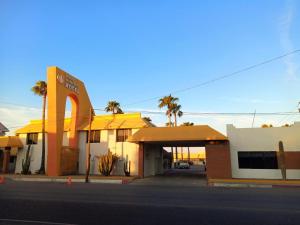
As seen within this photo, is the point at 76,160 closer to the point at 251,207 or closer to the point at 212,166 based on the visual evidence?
the point at 212,166

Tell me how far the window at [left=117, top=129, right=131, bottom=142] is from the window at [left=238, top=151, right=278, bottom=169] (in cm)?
1356

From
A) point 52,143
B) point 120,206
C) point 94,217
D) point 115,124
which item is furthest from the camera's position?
point 115,124

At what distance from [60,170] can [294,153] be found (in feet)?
82.8

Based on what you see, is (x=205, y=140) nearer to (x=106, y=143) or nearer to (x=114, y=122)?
(x=114, y=122)

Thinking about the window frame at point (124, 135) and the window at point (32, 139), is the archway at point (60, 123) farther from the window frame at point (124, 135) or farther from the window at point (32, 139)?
the window at point (32, 139)

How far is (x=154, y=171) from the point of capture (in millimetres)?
35156

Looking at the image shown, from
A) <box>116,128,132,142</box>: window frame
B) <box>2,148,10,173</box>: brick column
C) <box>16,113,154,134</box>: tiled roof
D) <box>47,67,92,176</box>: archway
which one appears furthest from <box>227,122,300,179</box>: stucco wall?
<box>2,148,10,173</box>: brick column

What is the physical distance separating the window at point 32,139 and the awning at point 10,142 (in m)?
1.16

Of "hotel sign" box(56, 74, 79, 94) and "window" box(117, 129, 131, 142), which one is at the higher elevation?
"hotel sign" box(56, 74, 79, 94)

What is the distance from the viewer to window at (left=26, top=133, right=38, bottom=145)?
3766 centimetres

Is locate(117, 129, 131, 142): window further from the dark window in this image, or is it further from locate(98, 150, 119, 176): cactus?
the dark window

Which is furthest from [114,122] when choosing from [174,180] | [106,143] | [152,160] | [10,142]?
[10,142]

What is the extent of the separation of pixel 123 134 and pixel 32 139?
14381 mm

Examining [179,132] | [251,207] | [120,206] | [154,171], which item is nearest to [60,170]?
[154,171]
